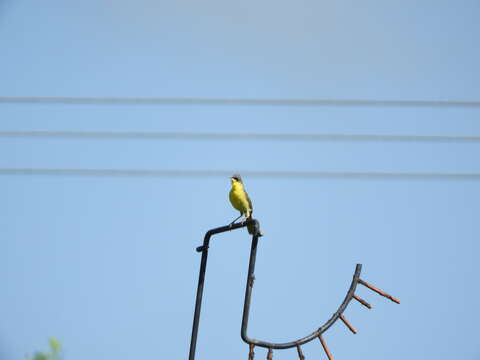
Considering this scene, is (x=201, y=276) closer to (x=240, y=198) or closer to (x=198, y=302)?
(x=198, y=302)

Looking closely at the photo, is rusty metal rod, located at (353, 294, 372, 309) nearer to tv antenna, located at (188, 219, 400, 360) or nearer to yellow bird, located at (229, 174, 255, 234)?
tv antenna, located at (188, 219, 400, 360)

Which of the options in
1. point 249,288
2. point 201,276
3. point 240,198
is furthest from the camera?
point 240,198

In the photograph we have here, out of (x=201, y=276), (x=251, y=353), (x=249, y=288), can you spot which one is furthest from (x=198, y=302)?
(x=251, y=353)

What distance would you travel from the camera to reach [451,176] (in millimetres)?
9484

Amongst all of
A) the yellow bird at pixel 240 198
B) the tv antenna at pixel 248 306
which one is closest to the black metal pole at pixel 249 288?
the tv antenna at pixel 248 306

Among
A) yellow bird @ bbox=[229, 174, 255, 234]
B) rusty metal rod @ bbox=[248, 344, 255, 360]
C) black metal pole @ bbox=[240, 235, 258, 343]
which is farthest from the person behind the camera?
yellow bird @ bbox=[229, 174, 255, 234]

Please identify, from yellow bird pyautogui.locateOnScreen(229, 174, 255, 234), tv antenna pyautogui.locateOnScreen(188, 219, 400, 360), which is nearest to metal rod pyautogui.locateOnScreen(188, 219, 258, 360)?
tv antenna pyautogui.locateOnScreen(188, 219, 400, 360)

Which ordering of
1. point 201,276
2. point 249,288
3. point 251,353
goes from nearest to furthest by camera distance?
point 251,353
point 249,288
point 201,276

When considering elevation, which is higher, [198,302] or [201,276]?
[201,276]

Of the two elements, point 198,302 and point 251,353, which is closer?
point 251,353

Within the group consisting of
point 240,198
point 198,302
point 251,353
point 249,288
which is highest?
point 240,198

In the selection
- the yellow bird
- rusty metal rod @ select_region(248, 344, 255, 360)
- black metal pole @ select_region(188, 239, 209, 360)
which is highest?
the yellow bird

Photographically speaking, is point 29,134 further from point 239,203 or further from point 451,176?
point 451,176

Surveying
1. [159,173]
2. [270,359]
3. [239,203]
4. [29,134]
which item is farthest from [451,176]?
[29,134]
